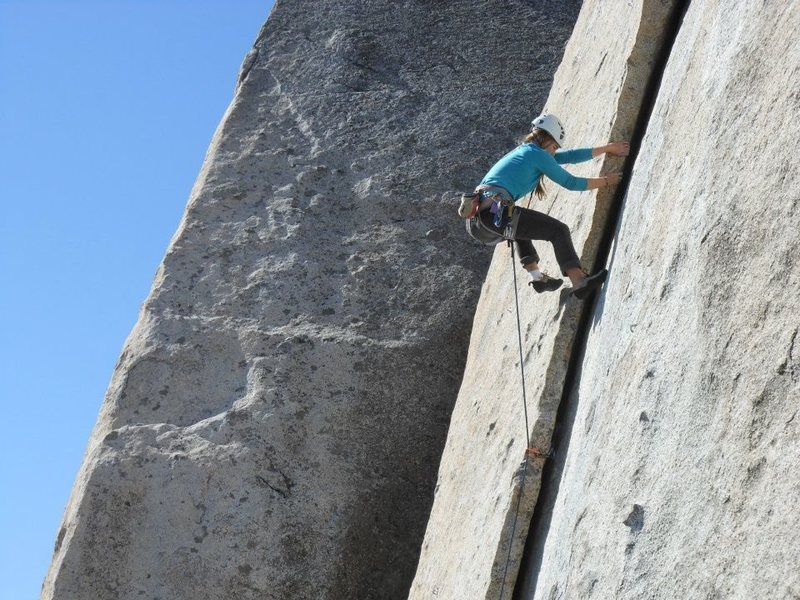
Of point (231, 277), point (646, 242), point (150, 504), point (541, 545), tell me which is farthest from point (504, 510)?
point (231, 277)

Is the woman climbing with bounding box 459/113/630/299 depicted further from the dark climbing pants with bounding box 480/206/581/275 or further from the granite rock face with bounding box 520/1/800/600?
the granite rock face with bounding box 520/1/800/600

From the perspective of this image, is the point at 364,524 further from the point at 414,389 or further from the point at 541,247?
the point at 541,247

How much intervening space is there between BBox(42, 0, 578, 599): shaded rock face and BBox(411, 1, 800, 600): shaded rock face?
118 cm

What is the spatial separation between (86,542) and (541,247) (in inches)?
143

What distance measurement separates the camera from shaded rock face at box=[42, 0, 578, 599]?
8.18 meters

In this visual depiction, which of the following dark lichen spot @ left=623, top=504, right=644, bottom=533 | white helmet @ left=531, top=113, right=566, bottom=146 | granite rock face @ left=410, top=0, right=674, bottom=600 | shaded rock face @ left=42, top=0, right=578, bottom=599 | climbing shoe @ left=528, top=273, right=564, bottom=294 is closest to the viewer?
dark lichen spot @ left=623, top=504, right=644, bottom=533

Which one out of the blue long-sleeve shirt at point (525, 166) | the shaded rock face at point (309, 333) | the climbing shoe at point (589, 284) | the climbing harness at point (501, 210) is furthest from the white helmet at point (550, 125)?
the shaded rock face at point (309, 333)

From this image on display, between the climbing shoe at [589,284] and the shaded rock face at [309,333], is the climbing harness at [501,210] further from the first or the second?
the shaded rock face at [309,333]

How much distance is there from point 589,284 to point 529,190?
817 mm

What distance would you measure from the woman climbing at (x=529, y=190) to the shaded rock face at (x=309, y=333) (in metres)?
2.30

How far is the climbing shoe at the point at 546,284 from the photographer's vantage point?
21.3 feet

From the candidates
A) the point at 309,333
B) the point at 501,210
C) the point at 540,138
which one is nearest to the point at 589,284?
the point at 501,210

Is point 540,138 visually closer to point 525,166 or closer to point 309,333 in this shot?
point 525,166

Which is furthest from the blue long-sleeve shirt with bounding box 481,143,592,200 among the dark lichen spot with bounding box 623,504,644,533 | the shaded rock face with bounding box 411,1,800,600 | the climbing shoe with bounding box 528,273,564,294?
the dark lichen spot with bounding box 623,504,644,533
